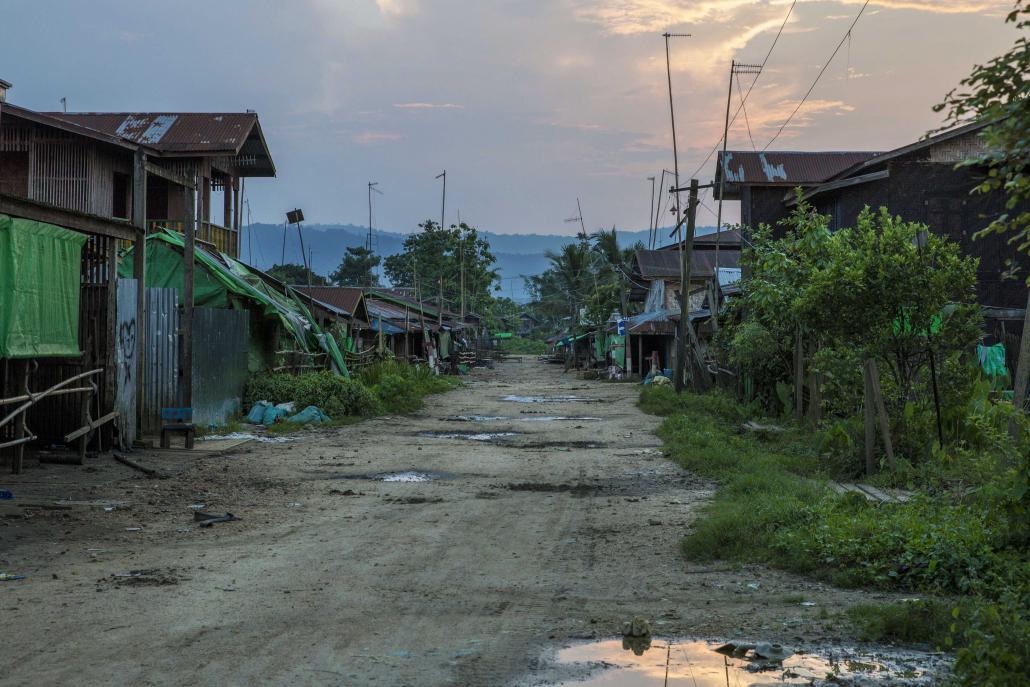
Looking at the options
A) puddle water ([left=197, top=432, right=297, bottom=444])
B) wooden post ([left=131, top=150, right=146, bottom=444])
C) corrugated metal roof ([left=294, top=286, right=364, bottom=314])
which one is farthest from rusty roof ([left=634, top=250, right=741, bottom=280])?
wooden post ([left=131, top=150, right=146, bottom=444])

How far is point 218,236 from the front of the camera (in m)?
25.9

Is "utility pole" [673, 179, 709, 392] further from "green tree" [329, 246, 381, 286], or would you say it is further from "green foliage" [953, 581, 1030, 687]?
"green tree" [329, 246, 381, 286]

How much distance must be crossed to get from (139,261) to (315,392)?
23.1ft

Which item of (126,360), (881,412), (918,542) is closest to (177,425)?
(126,360)

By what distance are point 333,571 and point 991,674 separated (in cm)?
458

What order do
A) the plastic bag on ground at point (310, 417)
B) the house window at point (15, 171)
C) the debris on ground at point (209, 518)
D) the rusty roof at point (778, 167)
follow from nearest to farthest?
the debris on ground at point (209, 518)
the plastic bag on ground at point (310, 417)
the house window at point (15, 171)
the rusty roof at point (778, 167)

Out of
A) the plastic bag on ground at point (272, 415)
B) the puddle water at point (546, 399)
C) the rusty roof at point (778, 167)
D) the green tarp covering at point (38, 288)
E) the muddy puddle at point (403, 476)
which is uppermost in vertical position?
the rusty roof at point (778, 167)

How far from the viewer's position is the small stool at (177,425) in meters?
14.7

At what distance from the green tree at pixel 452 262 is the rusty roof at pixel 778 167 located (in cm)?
3539

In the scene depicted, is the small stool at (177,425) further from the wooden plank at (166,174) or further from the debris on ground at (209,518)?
the debris on ground at (209,518)

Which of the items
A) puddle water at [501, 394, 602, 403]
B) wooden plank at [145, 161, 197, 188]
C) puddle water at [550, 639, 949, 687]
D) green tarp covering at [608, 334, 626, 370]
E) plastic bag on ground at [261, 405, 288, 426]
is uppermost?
wooden plank at [145, 161, 197, 188]

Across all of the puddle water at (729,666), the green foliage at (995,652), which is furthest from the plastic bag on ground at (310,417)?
the green foliage at (995,652)

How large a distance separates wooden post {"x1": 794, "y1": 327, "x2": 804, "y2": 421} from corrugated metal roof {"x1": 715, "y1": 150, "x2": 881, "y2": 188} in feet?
44.1

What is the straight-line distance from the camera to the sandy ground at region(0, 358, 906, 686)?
16.7 feet
